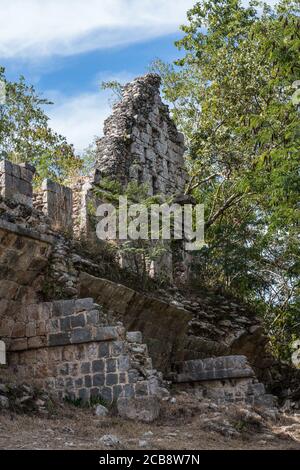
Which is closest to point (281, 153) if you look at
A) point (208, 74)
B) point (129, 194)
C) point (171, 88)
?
point (129, 194)

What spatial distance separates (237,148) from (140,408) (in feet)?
43.1

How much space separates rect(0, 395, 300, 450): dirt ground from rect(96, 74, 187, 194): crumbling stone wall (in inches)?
318

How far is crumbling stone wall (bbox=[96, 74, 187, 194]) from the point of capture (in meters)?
20.2

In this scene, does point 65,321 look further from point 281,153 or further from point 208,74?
point 208,74

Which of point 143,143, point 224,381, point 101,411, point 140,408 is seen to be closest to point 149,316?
point 224,381

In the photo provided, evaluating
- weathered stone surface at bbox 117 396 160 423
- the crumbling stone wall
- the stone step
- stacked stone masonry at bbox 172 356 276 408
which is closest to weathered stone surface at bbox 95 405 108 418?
weathered stone surface at bbox 117 396 160 423

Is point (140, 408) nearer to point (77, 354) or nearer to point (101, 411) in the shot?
point (101, 411)

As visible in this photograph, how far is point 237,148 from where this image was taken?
24.1m

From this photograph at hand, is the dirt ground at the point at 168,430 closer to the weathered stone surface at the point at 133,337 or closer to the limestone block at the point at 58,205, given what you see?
the weathered stone surface at the point at 133,337

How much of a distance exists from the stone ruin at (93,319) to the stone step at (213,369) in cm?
2

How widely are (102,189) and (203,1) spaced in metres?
11.5

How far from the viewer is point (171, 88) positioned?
27.7 m

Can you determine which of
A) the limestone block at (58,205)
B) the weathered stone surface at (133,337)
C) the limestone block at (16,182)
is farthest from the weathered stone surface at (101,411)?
the limestone block at (58,205)

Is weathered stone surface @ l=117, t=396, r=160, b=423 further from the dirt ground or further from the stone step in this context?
the stone step
